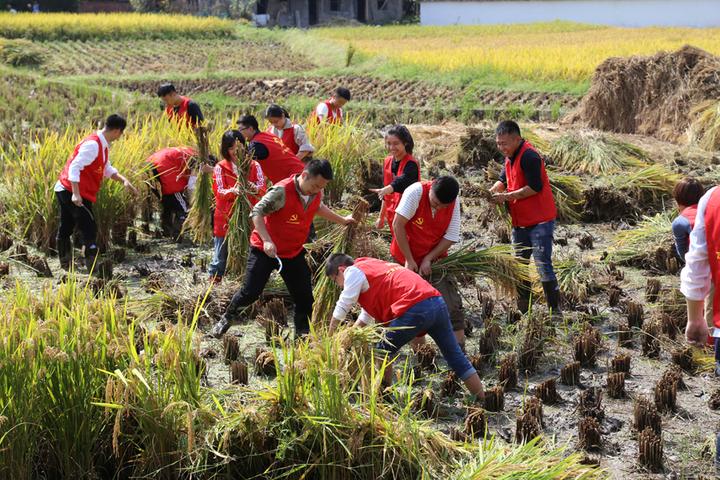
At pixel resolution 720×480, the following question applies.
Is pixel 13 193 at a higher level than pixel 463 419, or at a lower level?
higher

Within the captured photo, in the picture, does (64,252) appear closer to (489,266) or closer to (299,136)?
→ (299,136)

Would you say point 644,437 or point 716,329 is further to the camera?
point 644,437

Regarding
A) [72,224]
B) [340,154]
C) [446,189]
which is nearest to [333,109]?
[340,154]

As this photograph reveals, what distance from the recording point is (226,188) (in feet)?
23.9

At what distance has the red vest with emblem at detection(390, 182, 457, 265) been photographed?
6066 mm

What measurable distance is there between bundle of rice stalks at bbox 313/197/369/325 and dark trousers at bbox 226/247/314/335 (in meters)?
0.12

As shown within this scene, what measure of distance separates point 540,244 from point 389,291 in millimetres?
2133

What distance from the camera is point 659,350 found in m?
6.55

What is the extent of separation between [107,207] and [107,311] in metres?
4.28

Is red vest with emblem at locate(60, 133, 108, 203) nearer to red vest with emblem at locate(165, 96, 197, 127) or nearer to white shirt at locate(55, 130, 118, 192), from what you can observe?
white shirt at locate(55, 130, 118, 192)

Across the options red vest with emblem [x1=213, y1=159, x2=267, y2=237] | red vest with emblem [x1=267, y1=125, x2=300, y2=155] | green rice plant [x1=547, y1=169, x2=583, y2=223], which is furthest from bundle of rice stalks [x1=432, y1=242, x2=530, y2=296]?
green rice plant [x1=547, y1=169, x2=583, y2=223]

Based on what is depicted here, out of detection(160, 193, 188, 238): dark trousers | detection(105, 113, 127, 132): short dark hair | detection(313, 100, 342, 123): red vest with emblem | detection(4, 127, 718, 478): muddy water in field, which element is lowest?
detection(4, 127, 718, 478): muddy water in field

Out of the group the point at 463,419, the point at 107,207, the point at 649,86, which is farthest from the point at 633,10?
the point at 463,419

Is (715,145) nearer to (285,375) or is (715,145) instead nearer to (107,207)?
(107,207)
